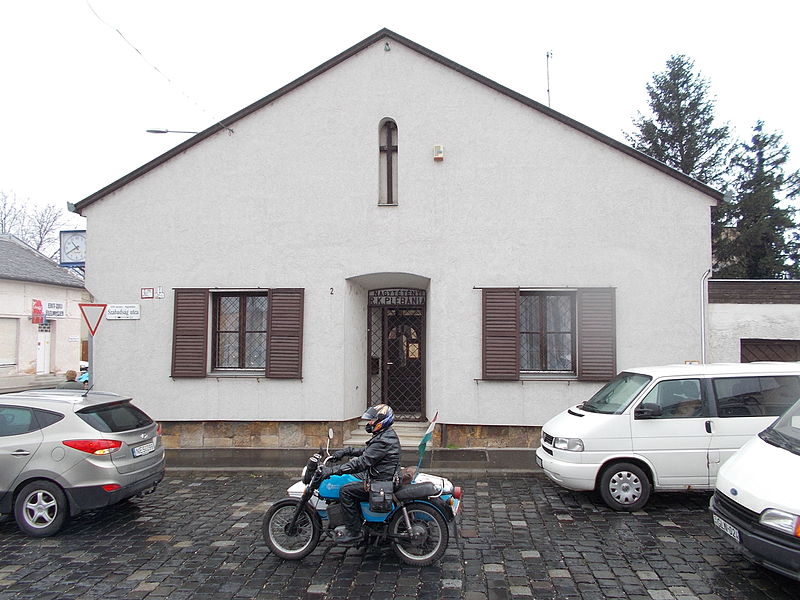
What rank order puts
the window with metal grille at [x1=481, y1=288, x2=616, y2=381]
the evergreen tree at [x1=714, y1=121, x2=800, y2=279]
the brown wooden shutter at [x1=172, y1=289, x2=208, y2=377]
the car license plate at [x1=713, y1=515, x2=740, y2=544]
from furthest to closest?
the evergreen tree at [x1=714, y1=121, x2=800, y2=279] < the brown wooden shutter at [x1=172, y1=289, x2=208, y2=377] < the window with metal grille at [x1=481, y1=288, x2=616, y2=381] < the car license plate at [x1=713, y1=515, x2=740, y2=544]

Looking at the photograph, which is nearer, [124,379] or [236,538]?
[236,538]

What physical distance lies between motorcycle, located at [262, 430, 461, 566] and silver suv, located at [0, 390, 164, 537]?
232cm

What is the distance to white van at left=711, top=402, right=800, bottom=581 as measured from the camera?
4438 mm

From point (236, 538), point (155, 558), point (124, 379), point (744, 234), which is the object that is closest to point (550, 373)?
point (236, 538)

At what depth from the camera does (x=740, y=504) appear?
194 inches

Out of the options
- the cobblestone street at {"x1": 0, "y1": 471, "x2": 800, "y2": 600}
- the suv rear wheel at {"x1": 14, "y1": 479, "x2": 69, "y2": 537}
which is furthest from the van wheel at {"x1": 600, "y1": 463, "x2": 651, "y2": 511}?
the suv rear wheel at {"x1": 14, "y1": 479, "x2": 69, "y2": 537}

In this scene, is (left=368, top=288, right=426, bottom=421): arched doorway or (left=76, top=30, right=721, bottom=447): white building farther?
(left=368, top=288, right=426, bottom=421): arched doorway

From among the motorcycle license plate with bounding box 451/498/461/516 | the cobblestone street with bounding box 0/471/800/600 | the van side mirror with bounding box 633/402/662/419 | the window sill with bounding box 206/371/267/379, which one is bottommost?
the cobblestone street with bounding box 0/471/800/600

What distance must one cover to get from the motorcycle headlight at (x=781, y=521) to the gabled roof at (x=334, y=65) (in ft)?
21.9

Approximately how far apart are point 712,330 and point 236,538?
328 inches

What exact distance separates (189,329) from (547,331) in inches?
256

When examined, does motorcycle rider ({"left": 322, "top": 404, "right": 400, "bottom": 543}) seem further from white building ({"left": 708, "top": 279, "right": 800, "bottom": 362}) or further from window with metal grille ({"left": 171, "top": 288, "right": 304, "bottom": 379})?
white building ({"left": 708, "top": 279, "right": 800, "bottom": 362})

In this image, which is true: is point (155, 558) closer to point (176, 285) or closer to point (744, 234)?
point (176, 285)

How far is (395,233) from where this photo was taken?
1040 centimetres
